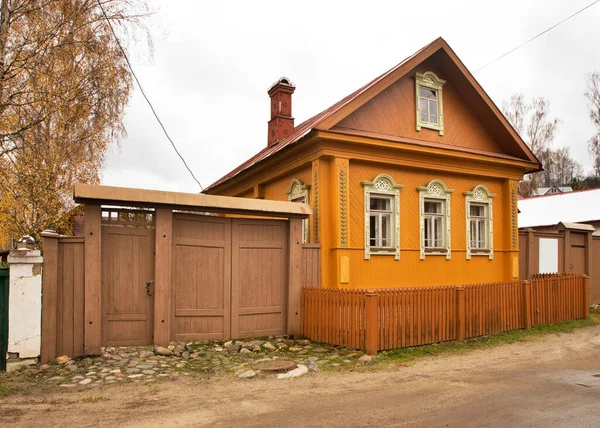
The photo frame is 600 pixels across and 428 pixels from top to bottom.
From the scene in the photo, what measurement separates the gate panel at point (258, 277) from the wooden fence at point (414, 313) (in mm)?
625

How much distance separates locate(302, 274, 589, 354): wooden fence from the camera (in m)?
8.79

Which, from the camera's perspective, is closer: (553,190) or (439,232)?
(439,232)

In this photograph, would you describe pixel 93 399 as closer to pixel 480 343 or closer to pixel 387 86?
pixel 480 343

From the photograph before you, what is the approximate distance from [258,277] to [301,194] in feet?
10.4

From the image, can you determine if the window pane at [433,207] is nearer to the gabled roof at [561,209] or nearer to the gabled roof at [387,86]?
the gabled roof at [387,86]

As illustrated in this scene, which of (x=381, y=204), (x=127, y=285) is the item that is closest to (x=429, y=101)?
(x=381, y=204)

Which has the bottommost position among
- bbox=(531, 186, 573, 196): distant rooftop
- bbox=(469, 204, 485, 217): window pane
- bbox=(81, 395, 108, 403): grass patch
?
bbox=(81, 395, 108, 403): grass patch

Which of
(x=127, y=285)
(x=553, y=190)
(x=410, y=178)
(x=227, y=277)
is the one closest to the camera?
(x=127, y=285)

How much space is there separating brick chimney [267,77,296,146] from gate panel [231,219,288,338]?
6.59 metres

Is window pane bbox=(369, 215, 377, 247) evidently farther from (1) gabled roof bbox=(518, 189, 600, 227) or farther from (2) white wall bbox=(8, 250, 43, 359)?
(1) gabled roof bbox=(518, 189, 600, 227)

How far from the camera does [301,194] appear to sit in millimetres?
12266

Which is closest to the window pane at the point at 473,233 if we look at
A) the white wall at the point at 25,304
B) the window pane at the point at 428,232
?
the window pane at the point at 428,232

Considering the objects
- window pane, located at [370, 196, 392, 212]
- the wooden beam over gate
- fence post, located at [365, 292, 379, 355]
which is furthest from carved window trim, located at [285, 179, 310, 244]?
fence post, located at [365, 292, 379, 355]

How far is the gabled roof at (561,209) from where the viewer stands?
26.8m
